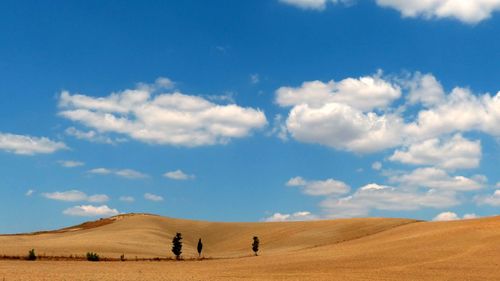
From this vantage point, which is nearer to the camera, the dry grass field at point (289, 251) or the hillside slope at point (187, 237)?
the dry grass field at point (289, 251)

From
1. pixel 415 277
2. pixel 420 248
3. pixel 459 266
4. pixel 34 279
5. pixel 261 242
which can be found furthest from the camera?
pixel 261 242

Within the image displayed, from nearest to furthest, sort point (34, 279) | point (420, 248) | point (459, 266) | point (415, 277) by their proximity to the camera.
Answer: point (34, 279) → point (415, 277) → point (459, 266) → point (420, 248)

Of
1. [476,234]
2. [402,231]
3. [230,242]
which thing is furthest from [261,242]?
[476,234]

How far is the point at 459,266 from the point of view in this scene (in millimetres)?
54094

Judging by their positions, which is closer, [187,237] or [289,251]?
[289,251]

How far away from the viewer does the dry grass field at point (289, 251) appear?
49.6 metres

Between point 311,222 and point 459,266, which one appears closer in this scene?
point 459,266

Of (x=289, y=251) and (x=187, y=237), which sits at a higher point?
(x=187, y=237)

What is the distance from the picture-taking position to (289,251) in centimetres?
8569

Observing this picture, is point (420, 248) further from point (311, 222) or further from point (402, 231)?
point (311, 222)

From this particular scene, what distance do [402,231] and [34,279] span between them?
60.2 meters

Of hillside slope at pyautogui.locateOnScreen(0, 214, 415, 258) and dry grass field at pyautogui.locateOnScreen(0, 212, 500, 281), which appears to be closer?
dry grass field at pyautogui.locateOnScreen(0, 212, 500, 281)

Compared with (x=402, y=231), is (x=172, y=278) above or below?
below

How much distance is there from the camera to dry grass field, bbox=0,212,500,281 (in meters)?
49.6
